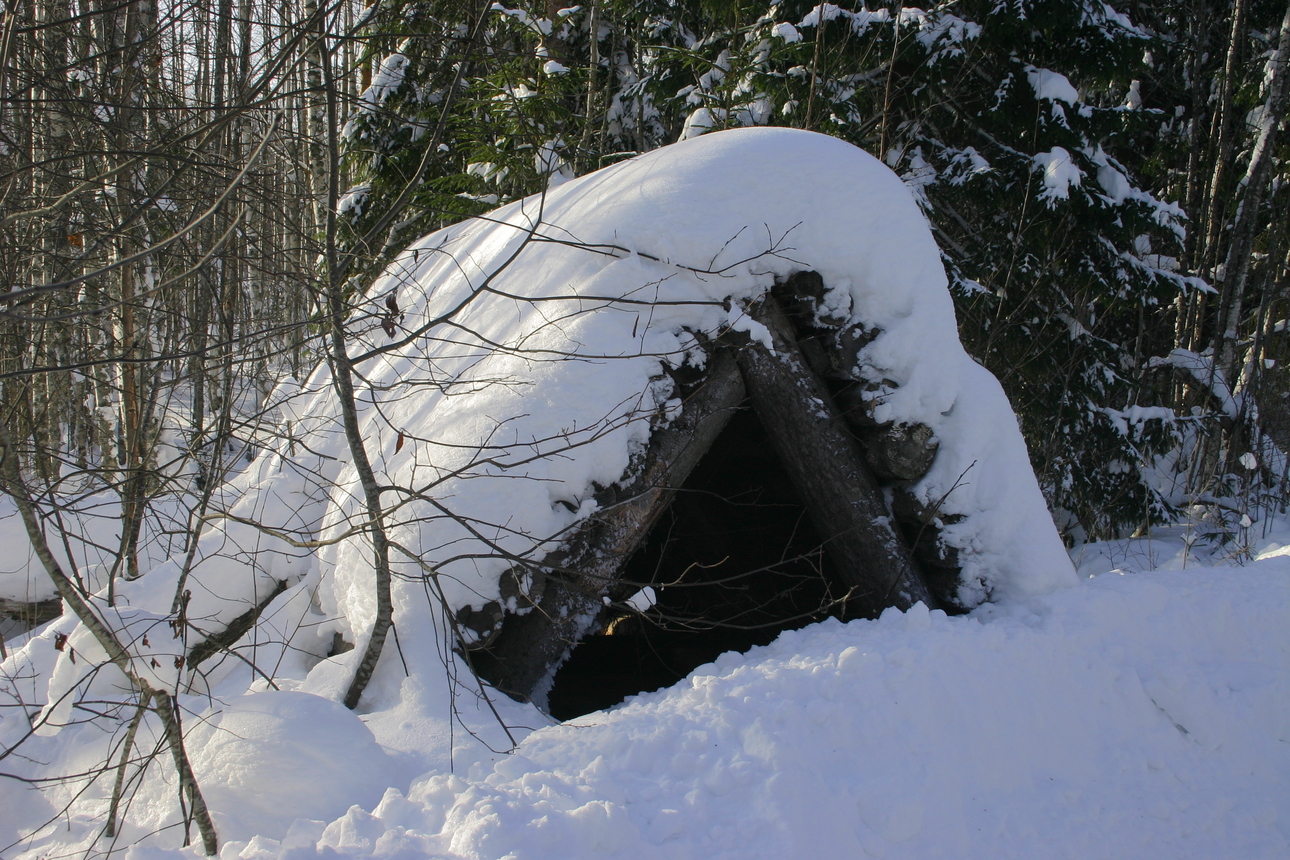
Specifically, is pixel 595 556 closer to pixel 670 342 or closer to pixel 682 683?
pixel 682 683

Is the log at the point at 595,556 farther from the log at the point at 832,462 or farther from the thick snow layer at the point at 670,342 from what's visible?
the log at the point at 832,462

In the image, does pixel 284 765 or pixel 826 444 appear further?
pixel 826 444

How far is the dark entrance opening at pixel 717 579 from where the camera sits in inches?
173

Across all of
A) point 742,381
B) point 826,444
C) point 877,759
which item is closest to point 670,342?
point 742,381

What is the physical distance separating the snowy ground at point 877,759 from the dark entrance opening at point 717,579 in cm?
116

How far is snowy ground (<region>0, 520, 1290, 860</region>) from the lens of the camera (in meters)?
2.27

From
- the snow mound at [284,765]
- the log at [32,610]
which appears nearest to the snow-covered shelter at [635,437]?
the snow mound at [284,765]

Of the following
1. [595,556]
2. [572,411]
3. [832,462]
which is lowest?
[595,556]

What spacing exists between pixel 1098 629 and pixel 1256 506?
16.0 feet

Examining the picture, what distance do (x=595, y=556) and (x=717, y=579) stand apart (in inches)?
58.5

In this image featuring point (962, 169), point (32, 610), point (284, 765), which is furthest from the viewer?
point (962, 169)

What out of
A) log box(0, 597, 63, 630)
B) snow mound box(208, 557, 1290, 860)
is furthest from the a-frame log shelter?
log box(0, 597, 63, 630)

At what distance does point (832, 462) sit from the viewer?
3.80 m

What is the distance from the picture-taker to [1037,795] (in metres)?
2.85
